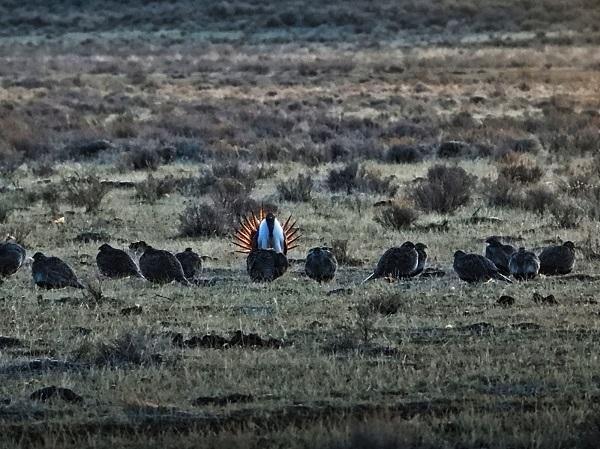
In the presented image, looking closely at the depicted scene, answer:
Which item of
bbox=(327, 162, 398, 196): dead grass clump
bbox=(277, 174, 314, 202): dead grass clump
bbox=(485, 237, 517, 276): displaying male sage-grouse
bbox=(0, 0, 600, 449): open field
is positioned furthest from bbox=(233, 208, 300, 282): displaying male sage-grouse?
bbox=(327, 162, 398, 196): dead grass clump

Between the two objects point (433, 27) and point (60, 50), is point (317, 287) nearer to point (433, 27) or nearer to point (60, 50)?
point (60, 50)

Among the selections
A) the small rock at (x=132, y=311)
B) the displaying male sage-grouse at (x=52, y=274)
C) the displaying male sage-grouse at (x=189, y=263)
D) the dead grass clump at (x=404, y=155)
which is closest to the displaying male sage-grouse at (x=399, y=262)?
the displaying male sage-grouse at (x=189, y=263)

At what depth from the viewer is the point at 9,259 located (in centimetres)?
1316

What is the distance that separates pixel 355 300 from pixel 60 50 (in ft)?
203

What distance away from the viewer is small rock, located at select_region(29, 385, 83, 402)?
26.6ft

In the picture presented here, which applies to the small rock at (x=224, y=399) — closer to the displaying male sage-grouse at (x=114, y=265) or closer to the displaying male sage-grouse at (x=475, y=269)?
the displaying male sage-grouse at (x=475, y=269)

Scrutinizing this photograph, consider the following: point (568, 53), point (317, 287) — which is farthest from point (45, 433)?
point (568, 53)

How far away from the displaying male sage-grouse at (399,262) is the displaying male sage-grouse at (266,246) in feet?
2.74

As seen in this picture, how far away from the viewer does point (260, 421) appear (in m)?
7.64

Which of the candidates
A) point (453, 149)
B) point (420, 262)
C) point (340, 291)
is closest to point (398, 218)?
point (420, 262)

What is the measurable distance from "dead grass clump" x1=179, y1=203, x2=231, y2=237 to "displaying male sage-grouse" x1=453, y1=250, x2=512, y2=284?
15.0 ft

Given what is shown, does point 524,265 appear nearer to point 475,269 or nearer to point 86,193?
point 475,269

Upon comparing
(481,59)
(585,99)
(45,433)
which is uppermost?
(481,59)

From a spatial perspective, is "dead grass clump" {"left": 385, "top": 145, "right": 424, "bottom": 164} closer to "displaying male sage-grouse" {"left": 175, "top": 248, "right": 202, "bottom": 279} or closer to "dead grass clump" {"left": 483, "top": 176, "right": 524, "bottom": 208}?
"dead grass clump" {"left": 483, "top": 176, "right": 524, "bottom": 208}
